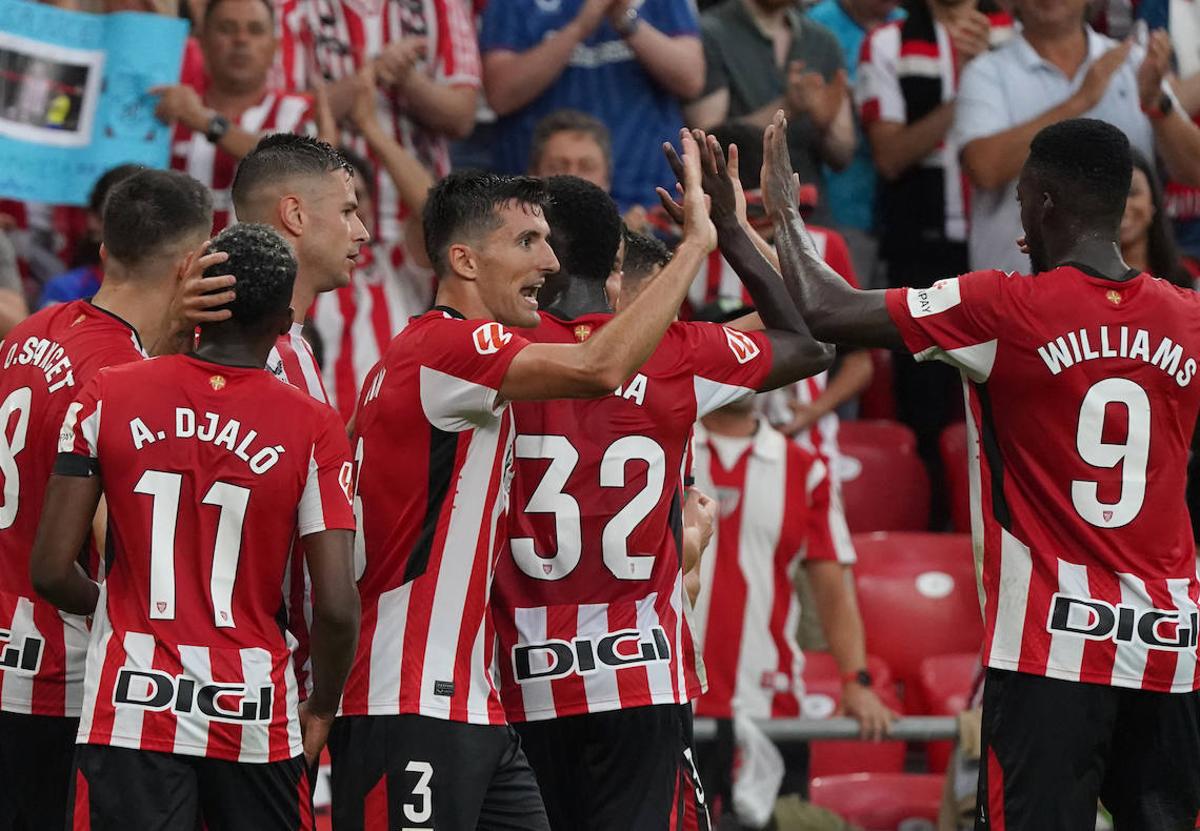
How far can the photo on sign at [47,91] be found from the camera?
8.24 metres

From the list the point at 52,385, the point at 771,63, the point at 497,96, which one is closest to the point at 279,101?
the point at 497,96

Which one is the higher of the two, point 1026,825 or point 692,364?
point 692,364

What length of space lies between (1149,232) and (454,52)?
3376 mm

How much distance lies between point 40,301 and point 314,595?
15.8ft

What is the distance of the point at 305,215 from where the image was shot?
555cm

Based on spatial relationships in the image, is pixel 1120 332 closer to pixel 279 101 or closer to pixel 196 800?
pixel 196 800

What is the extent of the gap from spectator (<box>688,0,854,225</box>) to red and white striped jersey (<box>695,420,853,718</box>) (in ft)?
7.37

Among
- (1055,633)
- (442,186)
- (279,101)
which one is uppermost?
(279,101)

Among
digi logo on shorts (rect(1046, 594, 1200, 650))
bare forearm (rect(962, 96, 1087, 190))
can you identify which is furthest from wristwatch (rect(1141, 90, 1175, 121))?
digi logo on shorts (rect(1046, 594, 1200, 650))

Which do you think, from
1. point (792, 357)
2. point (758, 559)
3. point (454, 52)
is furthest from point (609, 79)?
point (792, 357)

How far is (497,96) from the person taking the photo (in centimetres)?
965

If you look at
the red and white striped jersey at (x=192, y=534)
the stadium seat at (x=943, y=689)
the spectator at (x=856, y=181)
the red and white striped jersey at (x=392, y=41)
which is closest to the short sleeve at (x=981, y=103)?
the spectator at (x=856, y=181)

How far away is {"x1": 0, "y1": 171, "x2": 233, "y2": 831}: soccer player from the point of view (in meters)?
5.34

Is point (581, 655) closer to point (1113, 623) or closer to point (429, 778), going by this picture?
point (429, 778)
